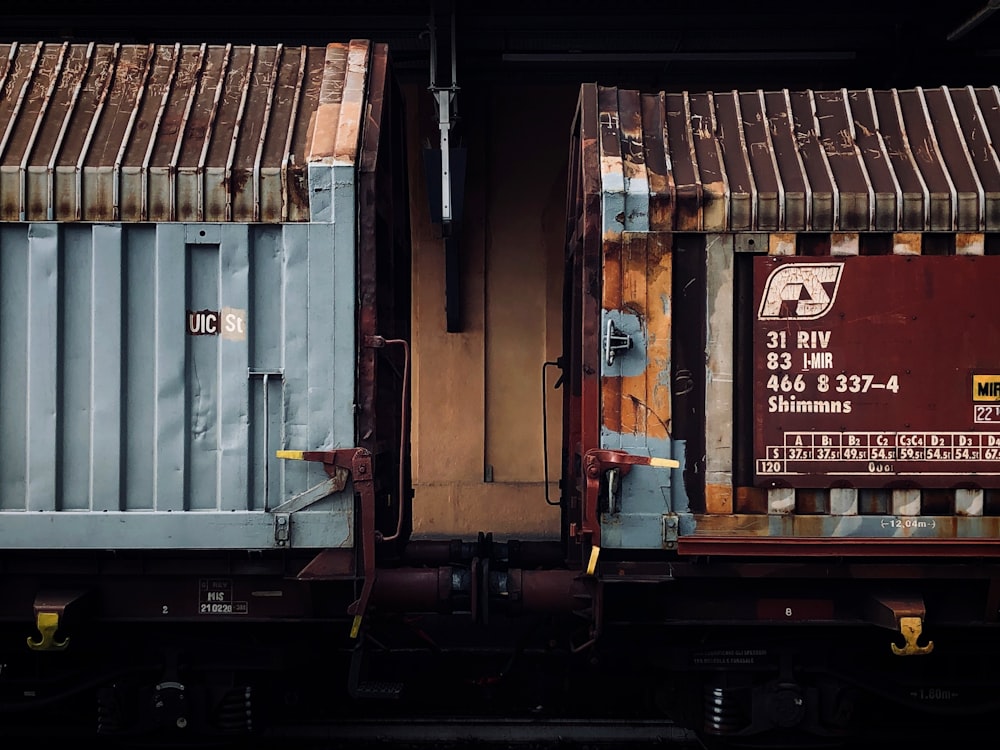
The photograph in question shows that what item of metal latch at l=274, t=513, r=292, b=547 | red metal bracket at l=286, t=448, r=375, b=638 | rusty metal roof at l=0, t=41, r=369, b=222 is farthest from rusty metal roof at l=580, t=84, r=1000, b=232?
metal latch at l=274, t=513, r=292, b=547

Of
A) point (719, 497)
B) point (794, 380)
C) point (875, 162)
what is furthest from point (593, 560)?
point (875, 162)

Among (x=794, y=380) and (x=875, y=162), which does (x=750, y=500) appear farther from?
(x=875, y=162)

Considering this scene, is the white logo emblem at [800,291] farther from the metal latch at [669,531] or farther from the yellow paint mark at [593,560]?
the yellow paint mark at [593,560]

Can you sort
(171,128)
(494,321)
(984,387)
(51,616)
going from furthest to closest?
(494,321), (171,128), (984,387), (51,616)

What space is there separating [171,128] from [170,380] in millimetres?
1354

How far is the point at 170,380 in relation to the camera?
3887 millimetres

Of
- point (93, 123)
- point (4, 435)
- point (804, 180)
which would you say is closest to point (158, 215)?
point (93, 123)

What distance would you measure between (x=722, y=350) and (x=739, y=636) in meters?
1.58

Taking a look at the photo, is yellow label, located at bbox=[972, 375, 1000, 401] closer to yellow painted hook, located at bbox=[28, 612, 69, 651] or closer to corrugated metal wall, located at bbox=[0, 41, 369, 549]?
corrugated metal wall, located at bbox=[0, 41, 369, 549]

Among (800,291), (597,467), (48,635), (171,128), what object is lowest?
(48,635)

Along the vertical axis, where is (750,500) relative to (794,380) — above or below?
below

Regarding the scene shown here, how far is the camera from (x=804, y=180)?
4039 mm

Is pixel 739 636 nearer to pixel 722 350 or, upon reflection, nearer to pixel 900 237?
pixel 722 350

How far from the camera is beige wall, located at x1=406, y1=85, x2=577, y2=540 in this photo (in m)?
8.75
